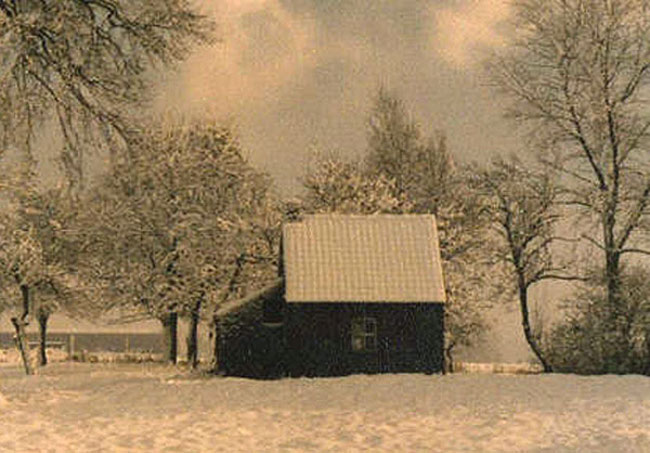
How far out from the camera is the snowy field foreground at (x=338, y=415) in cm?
1686

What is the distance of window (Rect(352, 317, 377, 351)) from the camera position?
31.8 metres

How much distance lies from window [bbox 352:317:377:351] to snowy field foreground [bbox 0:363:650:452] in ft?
5.79

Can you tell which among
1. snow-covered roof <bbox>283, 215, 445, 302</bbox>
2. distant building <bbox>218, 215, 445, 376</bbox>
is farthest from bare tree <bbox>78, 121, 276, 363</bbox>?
distant building <bbox>218, 215, 445, 376</bbox>

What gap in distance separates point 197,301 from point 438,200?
13.1 metres

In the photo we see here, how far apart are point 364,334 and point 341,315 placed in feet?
3.54

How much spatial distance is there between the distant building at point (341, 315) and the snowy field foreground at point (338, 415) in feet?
6.16

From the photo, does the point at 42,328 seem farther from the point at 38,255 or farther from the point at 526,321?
the point at 526,321

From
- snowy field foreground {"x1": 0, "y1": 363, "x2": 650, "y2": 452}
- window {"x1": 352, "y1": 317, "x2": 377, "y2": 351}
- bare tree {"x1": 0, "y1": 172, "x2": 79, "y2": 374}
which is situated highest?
bare tree {"x1": 0, "y1": 172, "x2": 79, "y2": 374}

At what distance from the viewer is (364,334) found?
3191 cm

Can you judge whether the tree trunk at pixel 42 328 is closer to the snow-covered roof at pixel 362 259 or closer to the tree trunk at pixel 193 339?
the tree trunk at pixel 193 339

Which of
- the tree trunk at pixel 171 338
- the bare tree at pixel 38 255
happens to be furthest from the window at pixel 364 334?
the tree trunk at pixel 171 338

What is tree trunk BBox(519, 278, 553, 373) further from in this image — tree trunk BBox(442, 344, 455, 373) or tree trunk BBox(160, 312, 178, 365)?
tree trunk BBox(160, 312, 178, 365)

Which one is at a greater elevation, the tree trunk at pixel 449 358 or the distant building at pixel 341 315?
the distant building at pixel 341 315

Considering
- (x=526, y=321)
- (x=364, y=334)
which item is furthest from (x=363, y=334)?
(x=526, y=321)
